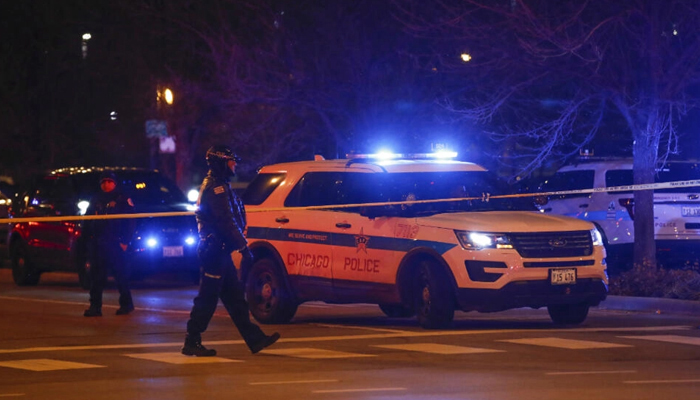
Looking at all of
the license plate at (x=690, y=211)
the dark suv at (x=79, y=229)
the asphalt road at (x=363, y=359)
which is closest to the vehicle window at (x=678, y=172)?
the license plate at (x=690, y=211)

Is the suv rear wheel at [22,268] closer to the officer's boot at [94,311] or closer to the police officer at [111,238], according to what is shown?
the police officer at [111,238]

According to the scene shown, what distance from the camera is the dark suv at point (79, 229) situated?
2002 cm

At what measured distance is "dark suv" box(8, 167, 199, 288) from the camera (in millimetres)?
20016

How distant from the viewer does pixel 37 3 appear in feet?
114

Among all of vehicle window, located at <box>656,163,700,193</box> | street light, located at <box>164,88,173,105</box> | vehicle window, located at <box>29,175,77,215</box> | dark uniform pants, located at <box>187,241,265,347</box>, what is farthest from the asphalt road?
street light, located at <box>164,88,173,105</box>

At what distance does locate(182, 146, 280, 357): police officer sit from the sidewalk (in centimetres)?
596

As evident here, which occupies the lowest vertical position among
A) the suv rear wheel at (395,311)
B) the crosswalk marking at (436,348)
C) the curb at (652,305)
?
the crosswalk marking at (436,348)

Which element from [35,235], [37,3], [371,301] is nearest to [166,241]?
[35,235]

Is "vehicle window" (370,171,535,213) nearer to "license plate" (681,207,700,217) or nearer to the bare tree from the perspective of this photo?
the bare tree

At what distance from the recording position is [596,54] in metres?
16.0

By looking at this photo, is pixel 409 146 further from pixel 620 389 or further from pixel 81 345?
pixel 620 389

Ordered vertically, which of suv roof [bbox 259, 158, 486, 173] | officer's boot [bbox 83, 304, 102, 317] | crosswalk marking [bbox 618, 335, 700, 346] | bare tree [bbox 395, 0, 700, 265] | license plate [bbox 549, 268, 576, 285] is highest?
bare tree [bbox 395, 0, 700, 265]

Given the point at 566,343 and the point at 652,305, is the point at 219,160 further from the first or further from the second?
the point at 652,305

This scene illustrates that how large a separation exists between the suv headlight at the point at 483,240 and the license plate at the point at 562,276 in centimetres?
Answer: 51
